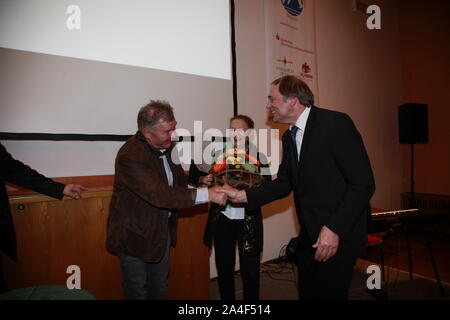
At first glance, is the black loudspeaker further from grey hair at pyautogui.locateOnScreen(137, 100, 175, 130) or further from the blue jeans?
the blue jeans

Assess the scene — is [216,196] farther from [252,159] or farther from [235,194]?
[252,159]

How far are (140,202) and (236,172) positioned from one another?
0.73 meters

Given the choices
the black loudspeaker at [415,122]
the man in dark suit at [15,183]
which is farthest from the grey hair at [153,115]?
the black loudspeaker at [415,122]

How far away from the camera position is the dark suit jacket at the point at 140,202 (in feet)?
5.60

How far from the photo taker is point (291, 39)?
3982 millimetres

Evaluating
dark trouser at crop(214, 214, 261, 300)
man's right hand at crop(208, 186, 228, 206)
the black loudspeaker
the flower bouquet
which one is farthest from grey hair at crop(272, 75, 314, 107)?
the black loudspeaker

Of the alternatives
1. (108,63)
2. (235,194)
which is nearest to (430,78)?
(235,194)

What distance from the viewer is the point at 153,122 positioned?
178cm

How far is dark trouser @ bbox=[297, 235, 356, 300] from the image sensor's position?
1.49 meters

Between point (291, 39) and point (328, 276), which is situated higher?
point (291, 39)

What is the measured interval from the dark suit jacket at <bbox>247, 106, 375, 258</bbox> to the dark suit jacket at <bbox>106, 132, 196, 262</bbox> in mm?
755

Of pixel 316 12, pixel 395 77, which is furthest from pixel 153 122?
pixel 395 77

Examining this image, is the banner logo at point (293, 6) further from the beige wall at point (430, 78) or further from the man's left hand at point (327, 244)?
the man's left hand at point (327, 244)
